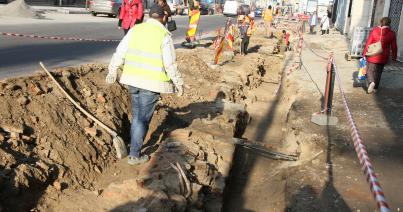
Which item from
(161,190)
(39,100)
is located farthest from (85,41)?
(161,190)

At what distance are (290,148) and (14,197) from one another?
421cm

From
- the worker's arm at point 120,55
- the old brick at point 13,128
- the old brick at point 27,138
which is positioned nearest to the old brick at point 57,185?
the old brick at point 27,138

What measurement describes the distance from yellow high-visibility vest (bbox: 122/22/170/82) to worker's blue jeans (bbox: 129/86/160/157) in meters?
0.23

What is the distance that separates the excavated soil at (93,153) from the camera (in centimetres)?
436

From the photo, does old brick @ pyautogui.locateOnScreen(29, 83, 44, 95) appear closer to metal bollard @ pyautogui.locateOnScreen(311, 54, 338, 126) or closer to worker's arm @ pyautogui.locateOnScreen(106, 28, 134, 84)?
worker's arm @ pyautogui.locateOnScreen(106, 28, 134, 84)

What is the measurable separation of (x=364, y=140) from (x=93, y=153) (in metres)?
4.06

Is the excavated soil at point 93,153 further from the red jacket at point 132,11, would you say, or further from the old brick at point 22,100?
the red jacket at point 132,11

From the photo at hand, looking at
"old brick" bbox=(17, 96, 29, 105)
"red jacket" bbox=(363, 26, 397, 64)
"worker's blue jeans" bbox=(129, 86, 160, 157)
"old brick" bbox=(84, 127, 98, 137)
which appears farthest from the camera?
"red jacket" bbox=(363, 26, 397, 64)

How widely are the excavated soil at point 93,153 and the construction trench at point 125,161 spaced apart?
1cm

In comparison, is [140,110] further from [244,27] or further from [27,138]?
[244,27]

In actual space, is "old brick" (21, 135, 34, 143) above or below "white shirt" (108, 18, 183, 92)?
below

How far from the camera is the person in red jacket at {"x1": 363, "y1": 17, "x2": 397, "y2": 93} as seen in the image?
30.3 ft

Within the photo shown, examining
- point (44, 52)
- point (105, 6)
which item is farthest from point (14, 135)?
point (105, 6)

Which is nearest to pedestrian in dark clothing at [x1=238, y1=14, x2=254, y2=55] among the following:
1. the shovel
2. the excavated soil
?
the excavated soil
